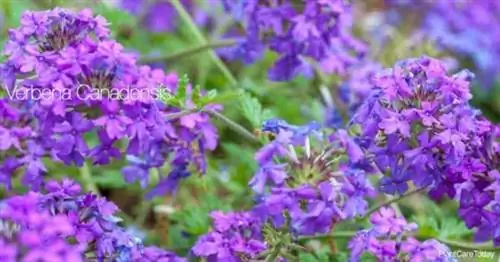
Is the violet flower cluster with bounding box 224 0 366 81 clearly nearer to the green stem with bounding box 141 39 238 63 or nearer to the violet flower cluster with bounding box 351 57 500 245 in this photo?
the green stem with bounding box 141 39 238 63

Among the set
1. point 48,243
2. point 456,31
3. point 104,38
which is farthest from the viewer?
point 456,31

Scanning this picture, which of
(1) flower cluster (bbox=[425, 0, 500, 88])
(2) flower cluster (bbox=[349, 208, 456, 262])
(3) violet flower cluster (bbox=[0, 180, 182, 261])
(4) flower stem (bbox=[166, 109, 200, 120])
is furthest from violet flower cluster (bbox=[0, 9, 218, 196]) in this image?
(1) flower cluster (bbox=[425, 0, 500, 88])

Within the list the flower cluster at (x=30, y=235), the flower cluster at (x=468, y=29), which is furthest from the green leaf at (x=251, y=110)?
the flower cluster at (x=468, y=29)

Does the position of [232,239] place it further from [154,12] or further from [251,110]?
[154,12]

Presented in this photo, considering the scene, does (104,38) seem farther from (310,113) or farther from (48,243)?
(310,113)

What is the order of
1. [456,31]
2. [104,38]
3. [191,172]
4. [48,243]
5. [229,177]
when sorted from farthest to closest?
[456,31], [229,177], [191,172], [104,38], [48,243]

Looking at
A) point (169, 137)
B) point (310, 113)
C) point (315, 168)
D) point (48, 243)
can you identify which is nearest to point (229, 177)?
point (310, 113)
